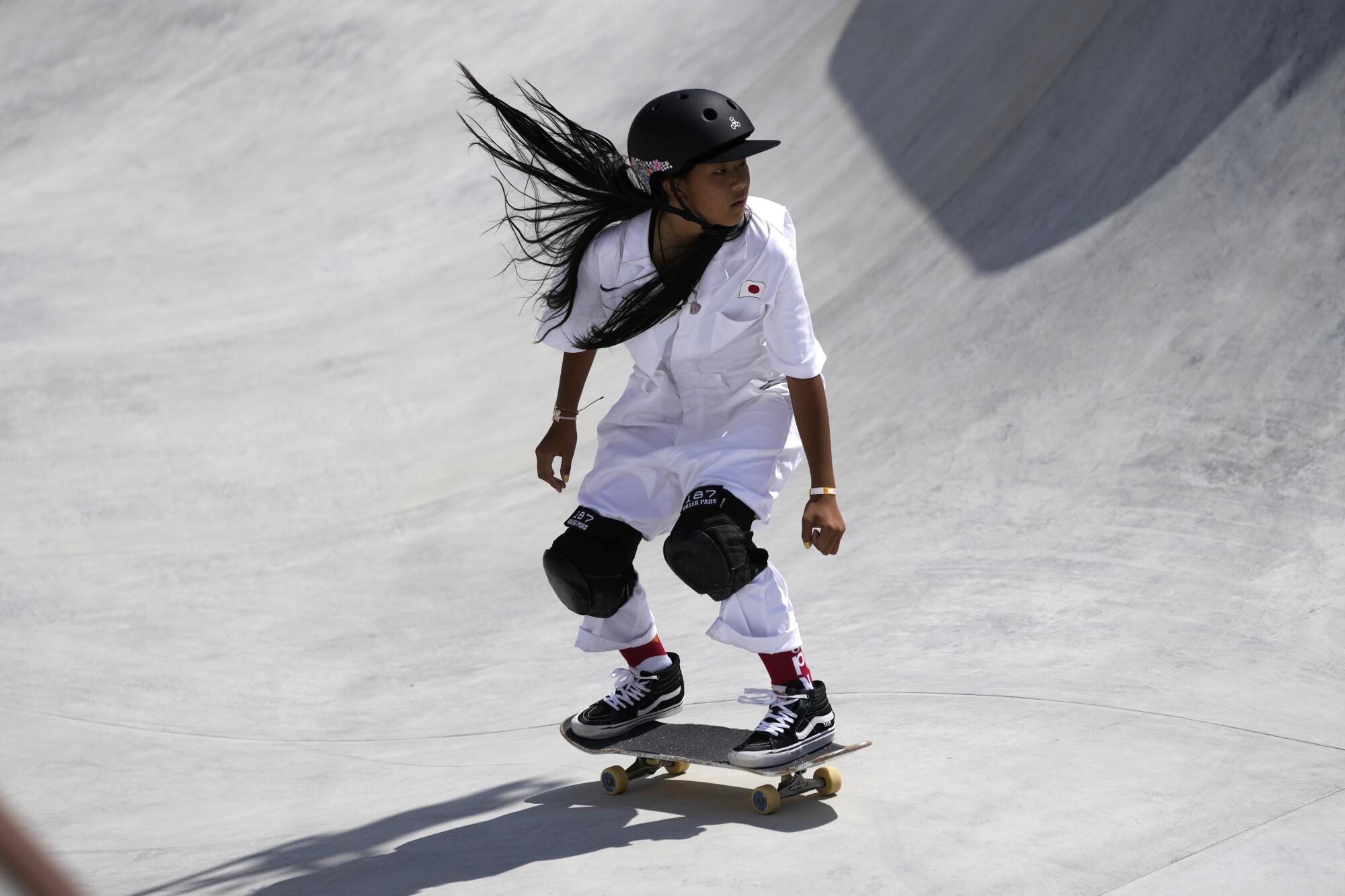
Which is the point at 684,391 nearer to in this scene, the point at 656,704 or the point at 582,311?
the point at 582,311

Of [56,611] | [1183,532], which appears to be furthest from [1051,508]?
[56,611]

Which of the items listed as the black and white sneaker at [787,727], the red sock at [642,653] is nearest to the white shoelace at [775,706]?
the black and white sneaker at [787,727]

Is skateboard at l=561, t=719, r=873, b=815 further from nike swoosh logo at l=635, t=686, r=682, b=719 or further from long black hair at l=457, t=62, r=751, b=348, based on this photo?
long black hair at l=457, t=62, r=751, b=348

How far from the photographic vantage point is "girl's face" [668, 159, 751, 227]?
2.96m

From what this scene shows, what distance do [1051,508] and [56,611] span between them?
3756 mm

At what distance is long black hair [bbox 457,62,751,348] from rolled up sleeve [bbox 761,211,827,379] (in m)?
0.15

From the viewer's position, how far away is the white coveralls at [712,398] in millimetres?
3033

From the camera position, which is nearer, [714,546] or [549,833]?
[714,546]

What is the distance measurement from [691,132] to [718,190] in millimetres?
141

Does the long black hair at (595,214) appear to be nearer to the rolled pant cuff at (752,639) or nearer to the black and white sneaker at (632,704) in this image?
the rolled pant cuff at (752,639)

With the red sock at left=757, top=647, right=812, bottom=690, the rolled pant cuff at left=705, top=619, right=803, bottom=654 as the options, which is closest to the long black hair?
the rolled pant cuff at left=705, top=619, right=803, bottom=654

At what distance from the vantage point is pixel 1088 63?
714cm

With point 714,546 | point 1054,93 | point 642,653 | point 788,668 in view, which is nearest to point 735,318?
point 714,546

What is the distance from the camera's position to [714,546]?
2891 mm
